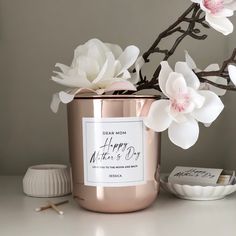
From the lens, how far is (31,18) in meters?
0.94

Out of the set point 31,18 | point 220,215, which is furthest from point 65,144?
point 220,215

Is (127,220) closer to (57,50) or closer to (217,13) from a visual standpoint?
(217,13)

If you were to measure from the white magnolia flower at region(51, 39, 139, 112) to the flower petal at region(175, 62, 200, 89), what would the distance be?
0.20ft

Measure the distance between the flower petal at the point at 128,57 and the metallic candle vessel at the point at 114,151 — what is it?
0.05 m

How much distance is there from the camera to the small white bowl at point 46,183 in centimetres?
74

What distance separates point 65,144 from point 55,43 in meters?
0.19

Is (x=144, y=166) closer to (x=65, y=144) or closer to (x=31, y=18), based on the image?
(x=65, y=144)

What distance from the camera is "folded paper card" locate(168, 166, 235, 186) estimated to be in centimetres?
73

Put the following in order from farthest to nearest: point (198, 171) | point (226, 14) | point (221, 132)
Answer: point (221, 132)
point (198, 171)
point (226, 14)

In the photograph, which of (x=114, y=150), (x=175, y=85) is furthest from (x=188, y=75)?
(x=114, y=150)

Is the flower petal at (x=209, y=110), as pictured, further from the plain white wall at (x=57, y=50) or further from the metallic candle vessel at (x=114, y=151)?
the plain white wall at (x=57, y=50)

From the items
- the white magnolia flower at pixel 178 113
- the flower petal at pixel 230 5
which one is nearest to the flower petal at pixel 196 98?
the white magnolia flower at pixel 178 113

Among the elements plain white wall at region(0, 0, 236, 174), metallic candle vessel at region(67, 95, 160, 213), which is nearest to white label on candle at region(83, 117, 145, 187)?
metallic candle vessel at region(67, 95, 160, 213)

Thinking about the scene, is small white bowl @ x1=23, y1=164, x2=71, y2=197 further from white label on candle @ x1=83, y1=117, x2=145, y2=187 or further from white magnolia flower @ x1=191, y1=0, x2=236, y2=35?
white magnolia flower @ x1=191, y1=0, x2=236, y2=35
